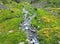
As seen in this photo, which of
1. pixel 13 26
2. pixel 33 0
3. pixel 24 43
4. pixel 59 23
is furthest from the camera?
pixel 33 0

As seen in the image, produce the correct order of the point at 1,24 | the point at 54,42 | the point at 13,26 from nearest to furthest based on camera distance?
the point at 54,42 → the point at 13,26 → the point at 1,24

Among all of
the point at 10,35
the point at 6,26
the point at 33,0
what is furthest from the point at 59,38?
the point at 33,0

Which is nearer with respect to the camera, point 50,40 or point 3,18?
point 50,40

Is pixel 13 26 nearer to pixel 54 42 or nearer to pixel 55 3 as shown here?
pixel 54 42

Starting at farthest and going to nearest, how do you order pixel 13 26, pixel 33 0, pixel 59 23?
pixel 33 0
pixel 59 23
pixel 13 26


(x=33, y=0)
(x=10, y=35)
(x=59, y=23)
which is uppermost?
(x=10, y=35)

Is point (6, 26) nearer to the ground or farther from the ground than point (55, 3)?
farther from the ground

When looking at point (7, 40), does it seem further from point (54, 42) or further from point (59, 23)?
point (59, 23)

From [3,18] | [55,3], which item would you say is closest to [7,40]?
[3,18]

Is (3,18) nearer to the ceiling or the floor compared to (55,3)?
nearer to the ceiling
